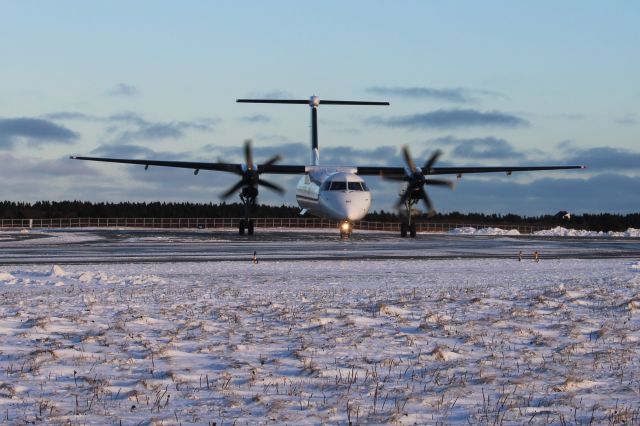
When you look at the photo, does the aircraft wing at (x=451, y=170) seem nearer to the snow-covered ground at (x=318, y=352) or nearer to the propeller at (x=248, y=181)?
the propeller at (x=248, y=181)

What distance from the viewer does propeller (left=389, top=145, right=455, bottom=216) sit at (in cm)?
5125

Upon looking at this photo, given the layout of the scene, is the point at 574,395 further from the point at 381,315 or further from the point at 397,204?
the point at 397,204

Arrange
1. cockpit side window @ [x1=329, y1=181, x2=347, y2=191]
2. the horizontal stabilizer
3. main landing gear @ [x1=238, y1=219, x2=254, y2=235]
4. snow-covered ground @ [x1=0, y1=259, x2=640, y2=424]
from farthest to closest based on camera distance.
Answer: the horizontal stabilizer → main landing gear @ [x1=238, y1=219, x2=254, y2=235] → cockpit side window @ [x1=329, y1=181, x2=347, y2=191] → snow-covered ground @ [x1=0, y1=259, x2=640, y2=424]

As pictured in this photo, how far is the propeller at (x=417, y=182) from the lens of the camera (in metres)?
51.2

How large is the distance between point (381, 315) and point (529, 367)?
Answer: 4896 mm

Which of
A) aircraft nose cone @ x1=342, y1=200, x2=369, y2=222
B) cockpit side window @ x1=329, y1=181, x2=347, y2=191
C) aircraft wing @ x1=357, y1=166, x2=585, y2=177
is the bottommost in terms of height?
aircraft nose cone @ x1=342, y1=200, x2=369, y2=222

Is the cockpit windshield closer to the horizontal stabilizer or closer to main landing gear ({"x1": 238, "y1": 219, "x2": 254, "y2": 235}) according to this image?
main landing gear ({"x1": 238, "y1": 219, "x2": 254, "y2": 235})

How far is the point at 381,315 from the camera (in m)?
15.0

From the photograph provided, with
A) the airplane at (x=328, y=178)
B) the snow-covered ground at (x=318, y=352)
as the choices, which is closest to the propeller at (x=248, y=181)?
the airplane at (x=328, y=178)

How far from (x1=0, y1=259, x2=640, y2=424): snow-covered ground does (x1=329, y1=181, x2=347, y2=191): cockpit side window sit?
24.3m

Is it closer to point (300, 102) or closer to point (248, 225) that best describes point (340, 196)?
point (248, 225)

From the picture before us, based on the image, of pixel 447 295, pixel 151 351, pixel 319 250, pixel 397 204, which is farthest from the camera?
pixel 397 204

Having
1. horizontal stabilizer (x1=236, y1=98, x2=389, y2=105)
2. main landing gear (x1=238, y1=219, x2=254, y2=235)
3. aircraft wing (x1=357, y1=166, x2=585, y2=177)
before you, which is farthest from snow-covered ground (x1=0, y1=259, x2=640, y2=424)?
horizontal stabilizer (x1=236, y1=98, x2=389, y2=105)

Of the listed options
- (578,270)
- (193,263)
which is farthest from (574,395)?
(193,263)
